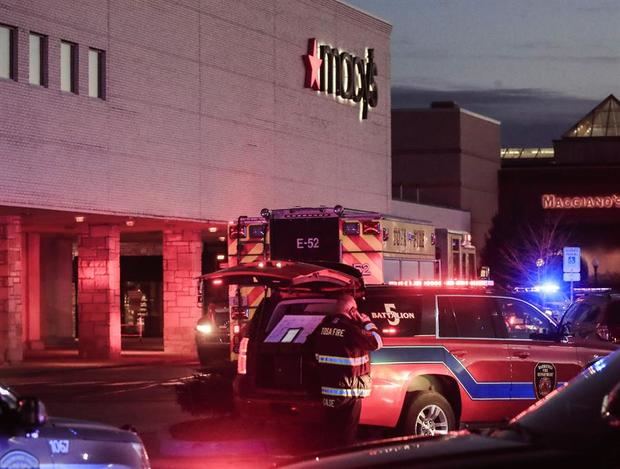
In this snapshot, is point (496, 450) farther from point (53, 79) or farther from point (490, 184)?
point (490, 184)

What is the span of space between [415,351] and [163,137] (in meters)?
20.8

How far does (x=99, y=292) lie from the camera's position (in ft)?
111

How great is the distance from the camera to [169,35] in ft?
112

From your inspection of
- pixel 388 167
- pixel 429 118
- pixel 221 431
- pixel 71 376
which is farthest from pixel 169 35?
pixel 429 118

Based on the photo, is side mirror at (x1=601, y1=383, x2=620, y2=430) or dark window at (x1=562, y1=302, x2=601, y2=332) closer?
side mirror at (x1=601, y1=383, x2=620, y2=430)

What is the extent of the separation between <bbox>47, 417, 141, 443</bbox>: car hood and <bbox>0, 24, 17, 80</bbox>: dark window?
2174cm

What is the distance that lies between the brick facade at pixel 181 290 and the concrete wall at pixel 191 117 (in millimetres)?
1364

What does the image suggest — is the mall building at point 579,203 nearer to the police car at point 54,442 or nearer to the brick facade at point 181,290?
the brick facade at point 181,290

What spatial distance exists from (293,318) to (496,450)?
740 centimetres

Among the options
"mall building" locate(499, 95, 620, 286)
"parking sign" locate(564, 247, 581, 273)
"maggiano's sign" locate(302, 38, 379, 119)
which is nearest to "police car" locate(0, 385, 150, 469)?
"maggiano's sign" locate(302, 38, 379, 119)

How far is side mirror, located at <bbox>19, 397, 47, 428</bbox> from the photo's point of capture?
23.7 ft

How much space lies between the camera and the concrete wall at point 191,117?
2981cm

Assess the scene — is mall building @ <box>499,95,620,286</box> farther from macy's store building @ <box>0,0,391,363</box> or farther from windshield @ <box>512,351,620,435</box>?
windshield @ <box>512,351,620,435</box>

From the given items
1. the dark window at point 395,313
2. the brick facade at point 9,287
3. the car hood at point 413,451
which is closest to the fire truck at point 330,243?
the dark window at point 395,313
